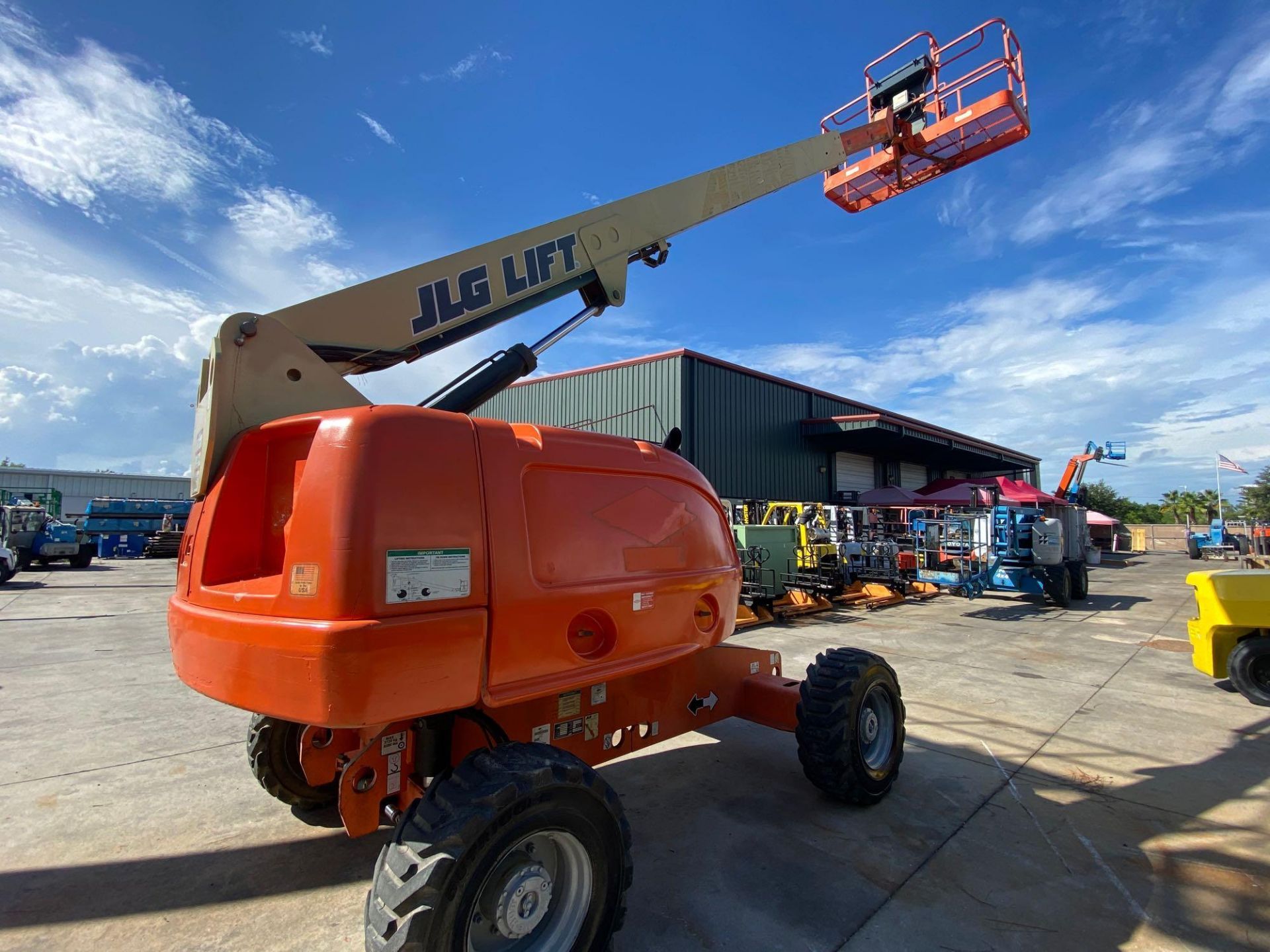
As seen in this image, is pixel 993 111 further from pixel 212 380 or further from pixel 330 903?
pixel 330 903

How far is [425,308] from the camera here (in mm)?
3541

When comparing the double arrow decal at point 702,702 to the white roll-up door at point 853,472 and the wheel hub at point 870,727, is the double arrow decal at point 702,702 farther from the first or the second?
the white roll-up door at point 853,472

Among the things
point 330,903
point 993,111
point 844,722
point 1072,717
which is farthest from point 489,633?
point 993,111

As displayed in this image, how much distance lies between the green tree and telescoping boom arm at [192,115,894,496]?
6736 centimetres

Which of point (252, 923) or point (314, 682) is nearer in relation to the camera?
point (314, 682)

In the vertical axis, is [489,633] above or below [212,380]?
below

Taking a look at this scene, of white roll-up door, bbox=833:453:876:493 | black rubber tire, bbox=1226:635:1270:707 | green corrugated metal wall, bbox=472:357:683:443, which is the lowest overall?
black rubber tire, bbox=1226:635:1270:707

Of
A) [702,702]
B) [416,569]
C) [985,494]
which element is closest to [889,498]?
[985,494]

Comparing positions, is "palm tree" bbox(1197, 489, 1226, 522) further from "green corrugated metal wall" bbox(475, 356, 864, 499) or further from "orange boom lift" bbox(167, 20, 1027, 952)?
"orange boom lift" bbox(167, 20, 1027, 952)

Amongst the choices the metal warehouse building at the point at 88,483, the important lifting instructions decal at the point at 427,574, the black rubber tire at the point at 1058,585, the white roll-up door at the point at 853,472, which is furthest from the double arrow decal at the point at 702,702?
the metal warehouse building at the point at 88,483

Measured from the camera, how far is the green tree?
2047 inches

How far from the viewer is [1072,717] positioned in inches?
248

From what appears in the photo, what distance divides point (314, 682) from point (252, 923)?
6.34ft

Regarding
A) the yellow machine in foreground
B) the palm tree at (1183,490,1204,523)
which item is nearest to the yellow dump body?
the yellow machine in foreground
